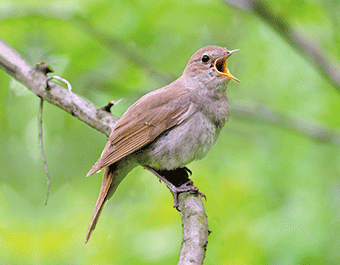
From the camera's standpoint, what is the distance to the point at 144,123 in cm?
404

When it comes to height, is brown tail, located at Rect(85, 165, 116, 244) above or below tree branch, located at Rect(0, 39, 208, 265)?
below

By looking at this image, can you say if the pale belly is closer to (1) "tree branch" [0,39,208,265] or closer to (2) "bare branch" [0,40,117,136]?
(1) "tree branch" [0,39,208,265]

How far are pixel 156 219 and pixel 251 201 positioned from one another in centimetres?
110

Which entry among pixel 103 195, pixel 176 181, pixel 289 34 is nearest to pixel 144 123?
pixel 176 181

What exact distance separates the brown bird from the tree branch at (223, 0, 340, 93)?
1.09 metres

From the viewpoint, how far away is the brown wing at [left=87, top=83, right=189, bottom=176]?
3938 millimetres

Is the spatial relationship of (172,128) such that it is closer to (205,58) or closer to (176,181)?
(176,181)

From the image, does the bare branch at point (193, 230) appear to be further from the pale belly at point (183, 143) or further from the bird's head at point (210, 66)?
the bird's head at point (210, 66)

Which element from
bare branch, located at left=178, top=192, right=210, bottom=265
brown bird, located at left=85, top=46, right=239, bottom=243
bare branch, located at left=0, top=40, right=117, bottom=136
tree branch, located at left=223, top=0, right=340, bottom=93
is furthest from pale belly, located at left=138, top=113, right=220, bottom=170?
tree branch, located at left=223, top=0, right=340, bottom=93

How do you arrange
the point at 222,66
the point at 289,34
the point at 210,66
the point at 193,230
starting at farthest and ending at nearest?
1. the point at 289,34
2. the point at 222,66
3. the point at 210,66
4. the point at 193,230

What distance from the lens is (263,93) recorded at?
7027mm

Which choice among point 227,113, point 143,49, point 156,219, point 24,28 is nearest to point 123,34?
point 143,49

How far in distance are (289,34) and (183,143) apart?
82.9 inches

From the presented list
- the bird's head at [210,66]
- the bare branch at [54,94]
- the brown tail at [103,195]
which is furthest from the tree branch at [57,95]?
the bird's head at [210,66]
